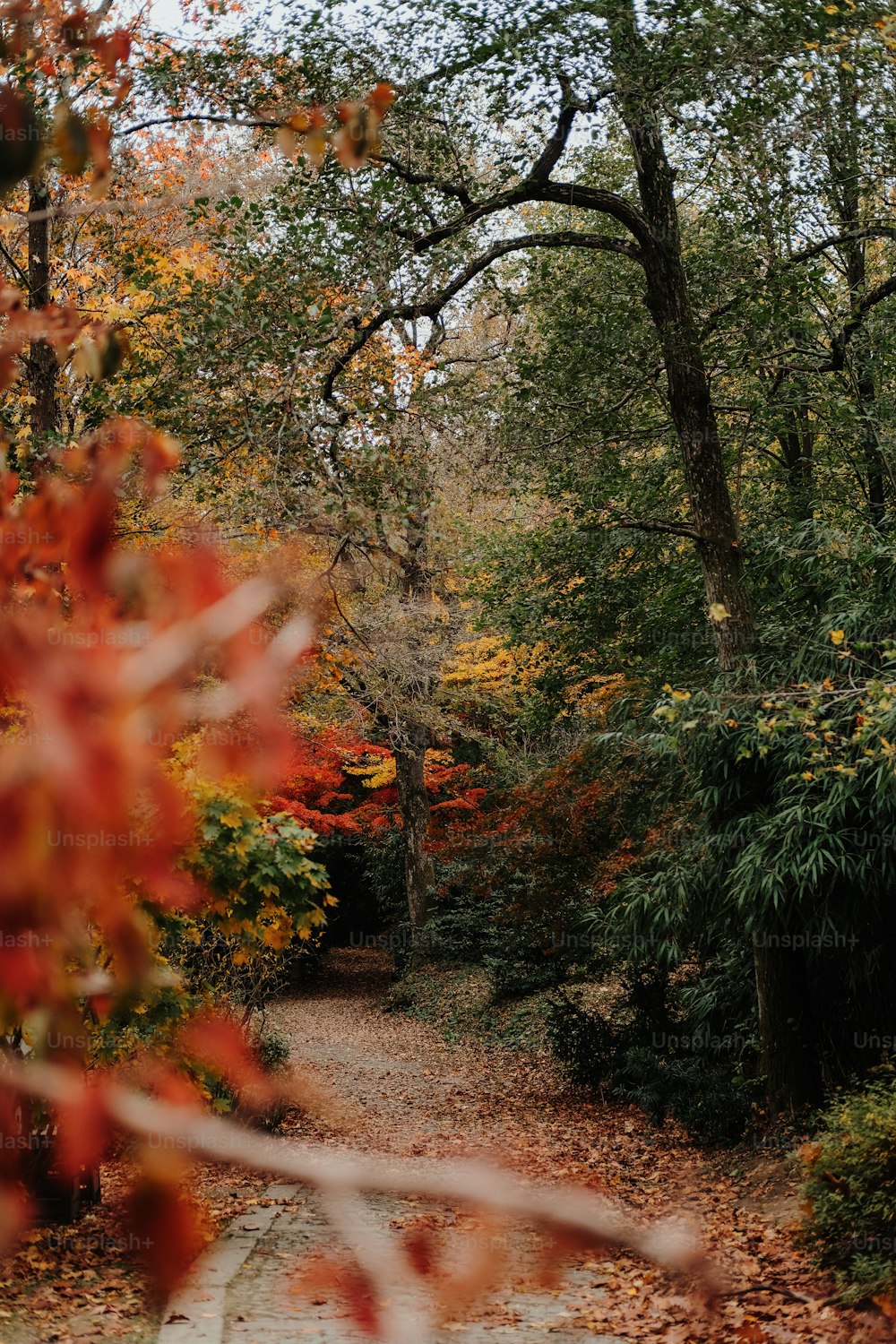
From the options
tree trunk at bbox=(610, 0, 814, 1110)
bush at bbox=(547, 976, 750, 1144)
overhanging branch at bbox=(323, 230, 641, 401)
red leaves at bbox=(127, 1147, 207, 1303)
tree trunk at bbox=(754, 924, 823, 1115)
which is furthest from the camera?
bush at bbox=(547, 976, 750, 1144)

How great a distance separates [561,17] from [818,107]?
88.0 inches

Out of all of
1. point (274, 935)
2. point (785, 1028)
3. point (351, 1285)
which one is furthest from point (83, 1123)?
point (785, 1028)

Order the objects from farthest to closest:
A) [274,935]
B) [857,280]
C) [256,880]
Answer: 1. [857,280]
2. [274,935]
3. [256,880]

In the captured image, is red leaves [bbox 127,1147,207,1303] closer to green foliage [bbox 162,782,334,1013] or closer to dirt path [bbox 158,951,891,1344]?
dirt path [bbox 158,951,891,1344]

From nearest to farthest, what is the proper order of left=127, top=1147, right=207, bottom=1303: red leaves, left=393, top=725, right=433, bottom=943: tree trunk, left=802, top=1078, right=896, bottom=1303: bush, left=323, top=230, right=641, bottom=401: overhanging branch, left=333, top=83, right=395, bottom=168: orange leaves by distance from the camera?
left=127, top=1147, right=207, bottom=1303: red leaves → left=333, top=83, right=395, bottom=168: orange leaves → left=802, top=1078, right=896, bottom=1303: bush → left=323, top=230, right=641, bottom=401: overhanging branch → left=393, top=725, right=433, bottom=943: tree trunk

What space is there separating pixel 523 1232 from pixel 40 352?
32.0 ft

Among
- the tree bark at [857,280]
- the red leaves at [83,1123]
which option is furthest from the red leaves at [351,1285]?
the tree bark at [857,280]

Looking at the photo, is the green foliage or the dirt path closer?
the dirt path

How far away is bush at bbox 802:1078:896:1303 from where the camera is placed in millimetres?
5531

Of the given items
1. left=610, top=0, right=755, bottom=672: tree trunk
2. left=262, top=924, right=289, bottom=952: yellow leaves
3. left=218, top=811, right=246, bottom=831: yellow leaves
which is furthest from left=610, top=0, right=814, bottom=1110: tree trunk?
left=218, top=811, right=246, bottom=831: yellow leaves

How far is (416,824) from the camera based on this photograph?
67.4 ft

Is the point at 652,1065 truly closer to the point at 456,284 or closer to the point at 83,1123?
the point at 456,284

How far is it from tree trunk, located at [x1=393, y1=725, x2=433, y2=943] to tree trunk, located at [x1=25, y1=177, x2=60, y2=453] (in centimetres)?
1125

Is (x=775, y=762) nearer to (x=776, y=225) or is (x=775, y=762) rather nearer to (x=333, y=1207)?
(x=776, y=225)
